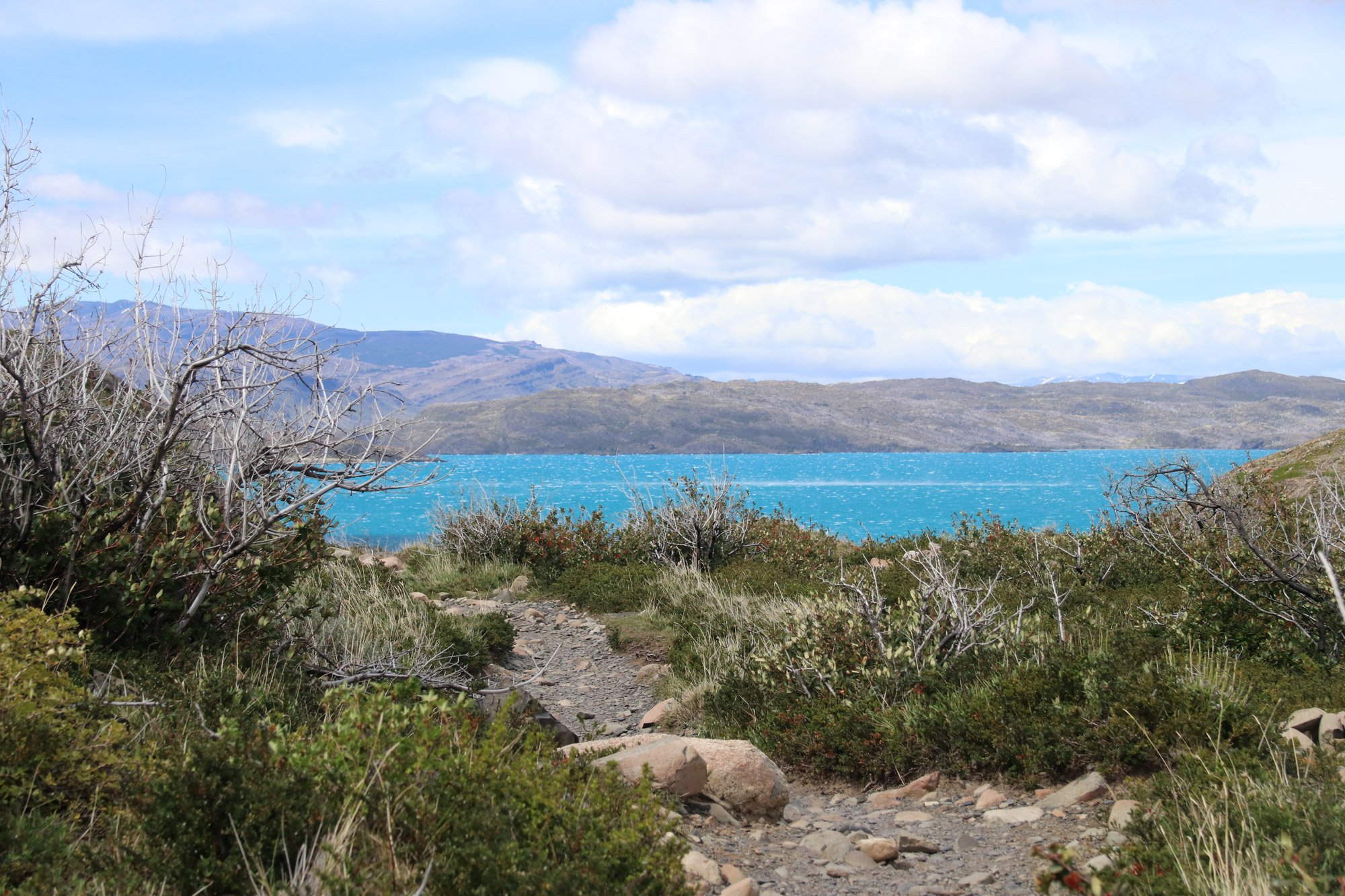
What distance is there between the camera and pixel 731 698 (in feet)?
23.4

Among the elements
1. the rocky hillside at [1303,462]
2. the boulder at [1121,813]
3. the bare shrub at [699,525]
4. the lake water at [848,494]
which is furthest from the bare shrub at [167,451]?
the rocky hillside at [1303,462]

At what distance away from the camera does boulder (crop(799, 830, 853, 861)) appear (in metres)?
4.39

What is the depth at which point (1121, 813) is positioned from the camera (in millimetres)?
4242

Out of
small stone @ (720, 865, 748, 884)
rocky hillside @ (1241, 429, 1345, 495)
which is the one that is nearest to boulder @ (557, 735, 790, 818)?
small stone @ (720, 865, 748, 884)

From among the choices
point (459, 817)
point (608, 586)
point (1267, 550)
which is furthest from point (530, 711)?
point (1267, 550)

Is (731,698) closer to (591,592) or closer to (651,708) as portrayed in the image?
(651,708)

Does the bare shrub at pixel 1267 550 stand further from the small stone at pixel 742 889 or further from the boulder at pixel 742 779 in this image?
the small stone at pixel 742 889

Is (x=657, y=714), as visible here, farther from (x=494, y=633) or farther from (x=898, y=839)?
(x=898, y=839)

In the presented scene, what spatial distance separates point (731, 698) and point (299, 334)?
4310 millimetres

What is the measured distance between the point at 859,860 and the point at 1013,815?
1016 millimetres

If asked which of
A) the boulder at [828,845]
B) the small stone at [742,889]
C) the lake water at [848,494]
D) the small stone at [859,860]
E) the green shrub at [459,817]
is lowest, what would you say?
the lake water at [848,494]

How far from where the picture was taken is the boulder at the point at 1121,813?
4.13 m

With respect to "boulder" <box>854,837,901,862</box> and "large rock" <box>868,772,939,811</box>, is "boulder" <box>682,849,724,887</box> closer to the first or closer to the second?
"boulder" <box>854,837,901,862</box>

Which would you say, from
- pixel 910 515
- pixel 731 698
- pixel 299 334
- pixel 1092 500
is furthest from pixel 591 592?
pixel 1092 500
